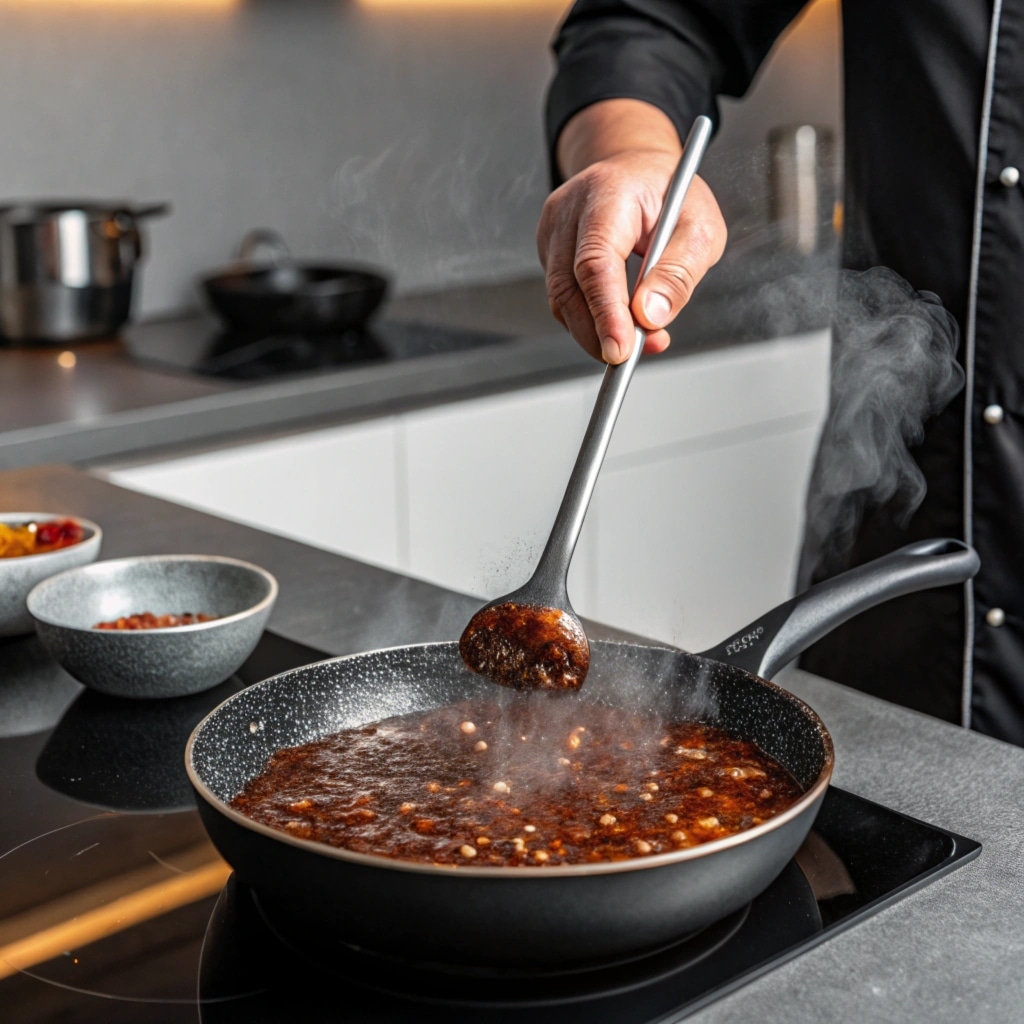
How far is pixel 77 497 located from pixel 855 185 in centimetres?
89

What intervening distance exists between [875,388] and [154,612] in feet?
2.05

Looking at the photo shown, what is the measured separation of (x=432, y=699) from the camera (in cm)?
90

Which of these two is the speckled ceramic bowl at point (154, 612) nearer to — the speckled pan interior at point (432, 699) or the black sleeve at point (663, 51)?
the speckled pan interior at point (432, 699)

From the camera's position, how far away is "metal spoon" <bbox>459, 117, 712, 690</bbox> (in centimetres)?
82

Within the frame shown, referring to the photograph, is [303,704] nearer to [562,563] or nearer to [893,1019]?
[562,563]

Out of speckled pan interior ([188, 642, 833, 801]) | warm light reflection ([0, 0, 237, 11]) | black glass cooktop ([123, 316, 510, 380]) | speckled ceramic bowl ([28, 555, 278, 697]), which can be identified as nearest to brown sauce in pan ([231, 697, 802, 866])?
speckled pan interior ([188, 642, 833, 801])

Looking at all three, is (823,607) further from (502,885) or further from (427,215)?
(427,215)

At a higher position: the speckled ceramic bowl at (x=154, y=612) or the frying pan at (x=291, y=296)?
the frying pan at (x=291, y=296)

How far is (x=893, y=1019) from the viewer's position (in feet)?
1.85

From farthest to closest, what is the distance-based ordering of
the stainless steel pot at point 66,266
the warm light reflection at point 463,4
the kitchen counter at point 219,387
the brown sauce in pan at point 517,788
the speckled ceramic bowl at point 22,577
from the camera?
the warm light reflection at point 463,4
the stainless steel pot at point 66,266
the kitchen counter at point 219,387
the speckled ceramic bowl at point 22,577
the brown sauce in pan at point 517,788

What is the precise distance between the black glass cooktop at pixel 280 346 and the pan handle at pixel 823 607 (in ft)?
4.80

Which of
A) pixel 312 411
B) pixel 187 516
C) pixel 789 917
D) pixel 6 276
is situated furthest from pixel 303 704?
pixel 6 276

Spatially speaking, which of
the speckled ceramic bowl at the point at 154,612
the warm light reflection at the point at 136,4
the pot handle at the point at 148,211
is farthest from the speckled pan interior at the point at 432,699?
the warm light reflection at the point at 136,4

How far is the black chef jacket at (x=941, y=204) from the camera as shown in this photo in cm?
119
